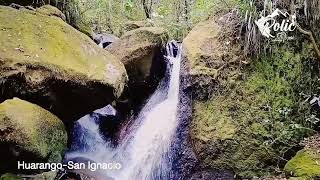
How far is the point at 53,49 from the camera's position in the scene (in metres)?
4.10

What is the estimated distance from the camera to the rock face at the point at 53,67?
147 inches

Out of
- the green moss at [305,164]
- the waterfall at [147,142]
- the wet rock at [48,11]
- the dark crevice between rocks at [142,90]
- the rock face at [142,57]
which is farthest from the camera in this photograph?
the dark crevice between rocks at [142,90]

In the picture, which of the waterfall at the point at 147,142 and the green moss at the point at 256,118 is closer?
the green moss at the point at 256,118

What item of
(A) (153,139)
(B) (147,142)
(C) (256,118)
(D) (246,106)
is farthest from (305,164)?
(B) (147,142)

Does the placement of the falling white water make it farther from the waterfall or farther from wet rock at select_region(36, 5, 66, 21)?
wet rock at select_region(36, 5, 66, 21)

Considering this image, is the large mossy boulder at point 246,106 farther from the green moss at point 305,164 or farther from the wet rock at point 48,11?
the wet rock at point 48,11

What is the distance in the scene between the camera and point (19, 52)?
3.80 m

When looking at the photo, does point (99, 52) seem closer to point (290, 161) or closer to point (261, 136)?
point (261, 136)

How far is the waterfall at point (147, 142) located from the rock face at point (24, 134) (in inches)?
31.7

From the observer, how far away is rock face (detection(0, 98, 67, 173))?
11.5 feet

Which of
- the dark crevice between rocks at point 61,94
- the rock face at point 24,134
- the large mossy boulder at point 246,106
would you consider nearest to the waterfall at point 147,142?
the large mossy boulder at point 246,106

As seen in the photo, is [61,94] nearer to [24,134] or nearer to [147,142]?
[24,134]

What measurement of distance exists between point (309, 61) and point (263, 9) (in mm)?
817

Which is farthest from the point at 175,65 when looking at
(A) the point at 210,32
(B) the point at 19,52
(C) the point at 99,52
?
(B) the point at 19,52
